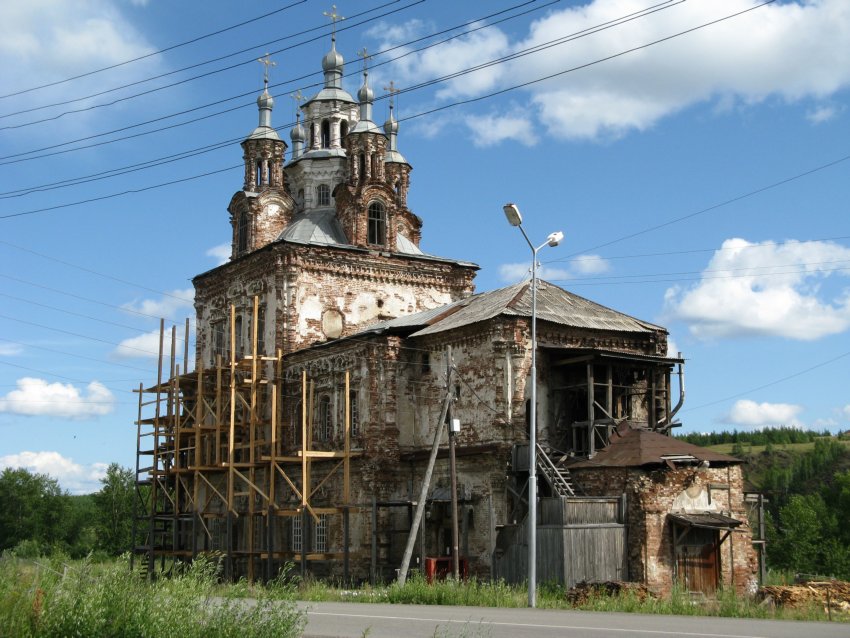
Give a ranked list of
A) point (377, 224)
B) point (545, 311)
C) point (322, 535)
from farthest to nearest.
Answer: point (377, 224) < point (322, 535) < point (545, 311)

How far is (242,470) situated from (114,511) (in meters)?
37.7

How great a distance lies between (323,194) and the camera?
4559 cm

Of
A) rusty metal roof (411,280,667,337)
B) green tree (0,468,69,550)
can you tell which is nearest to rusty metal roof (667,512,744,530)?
rusty metal roof (411,280,667,337)

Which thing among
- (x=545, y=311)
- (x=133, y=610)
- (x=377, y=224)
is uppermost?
(x=377, y=224)

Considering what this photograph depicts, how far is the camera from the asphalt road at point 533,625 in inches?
577

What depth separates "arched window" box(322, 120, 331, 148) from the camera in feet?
154

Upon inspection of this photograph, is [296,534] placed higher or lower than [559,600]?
higher

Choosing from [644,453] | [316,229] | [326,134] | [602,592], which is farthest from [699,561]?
[326,134]

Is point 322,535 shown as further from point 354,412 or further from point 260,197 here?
point 260,197

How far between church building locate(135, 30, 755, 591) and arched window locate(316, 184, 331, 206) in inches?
2.2

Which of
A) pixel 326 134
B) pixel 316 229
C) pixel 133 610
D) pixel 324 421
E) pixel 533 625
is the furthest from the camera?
pixel 326 134

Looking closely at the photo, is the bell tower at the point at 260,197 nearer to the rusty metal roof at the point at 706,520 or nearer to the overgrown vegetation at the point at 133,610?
the rusty metal roof at the point at 706,520

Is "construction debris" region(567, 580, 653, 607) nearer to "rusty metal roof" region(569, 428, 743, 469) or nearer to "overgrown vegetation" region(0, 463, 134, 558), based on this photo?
"rusty metal roof" region(569, 428, 743, 469)

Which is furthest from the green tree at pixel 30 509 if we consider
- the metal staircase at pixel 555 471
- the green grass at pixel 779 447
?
the green grass at pixel 779 447
